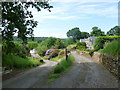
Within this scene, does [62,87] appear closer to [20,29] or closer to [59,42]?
[20,29]

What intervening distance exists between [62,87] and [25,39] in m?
8.22

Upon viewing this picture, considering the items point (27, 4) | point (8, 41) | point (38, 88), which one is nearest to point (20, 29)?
point (8, 41)

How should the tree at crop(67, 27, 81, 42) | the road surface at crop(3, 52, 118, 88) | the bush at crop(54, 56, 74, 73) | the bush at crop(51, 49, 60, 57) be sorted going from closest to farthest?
the road surface at crop(3, 52, 118, 88)
the bush at crop(54, 56, 74, 73)
the bush at crop(51, 49, 60, 57)
the tree at crop(67, 27, 81, 42)

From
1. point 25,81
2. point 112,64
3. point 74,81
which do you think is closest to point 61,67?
point 25,81

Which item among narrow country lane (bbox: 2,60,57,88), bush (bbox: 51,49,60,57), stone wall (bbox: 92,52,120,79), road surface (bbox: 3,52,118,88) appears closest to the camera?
road surface (bbox: 3,52,118,88)

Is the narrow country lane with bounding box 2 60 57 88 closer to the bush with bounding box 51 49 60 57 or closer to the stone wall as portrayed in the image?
the stone wall

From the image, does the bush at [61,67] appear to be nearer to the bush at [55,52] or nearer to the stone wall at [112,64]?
the stone wall at [112,64]

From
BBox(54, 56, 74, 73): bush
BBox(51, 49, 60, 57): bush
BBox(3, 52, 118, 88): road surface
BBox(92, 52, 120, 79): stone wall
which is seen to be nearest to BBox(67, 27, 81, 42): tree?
BBox(51, 49, 60, 57): bush

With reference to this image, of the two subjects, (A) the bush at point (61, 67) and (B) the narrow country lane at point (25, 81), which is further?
(A) the bush at point (61, 67)

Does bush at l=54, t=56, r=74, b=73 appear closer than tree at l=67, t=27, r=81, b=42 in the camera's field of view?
Yes

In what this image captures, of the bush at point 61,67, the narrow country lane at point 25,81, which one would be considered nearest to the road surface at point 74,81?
the narrow country lane at point 25,81

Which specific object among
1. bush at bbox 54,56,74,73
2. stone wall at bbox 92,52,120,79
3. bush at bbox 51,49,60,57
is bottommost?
bush at bbox 51,49,60,57

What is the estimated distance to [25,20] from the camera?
16125 millimetres

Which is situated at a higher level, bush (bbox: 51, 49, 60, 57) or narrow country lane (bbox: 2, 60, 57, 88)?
narrow country lane (bbox: 2, 60, 57, 88)
